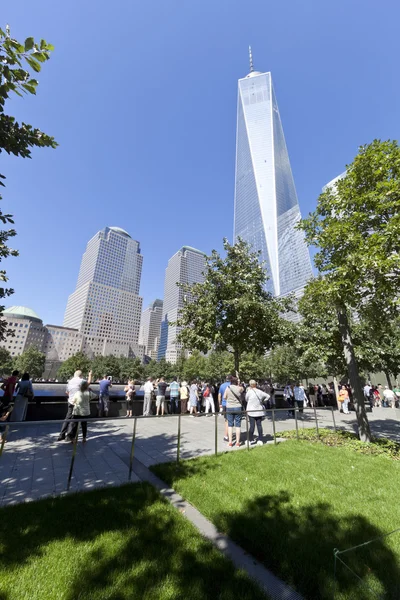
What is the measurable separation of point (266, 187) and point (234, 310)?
16958cm

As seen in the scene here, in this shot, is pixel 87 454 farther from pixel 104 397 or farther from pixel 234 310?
pixel 234 310

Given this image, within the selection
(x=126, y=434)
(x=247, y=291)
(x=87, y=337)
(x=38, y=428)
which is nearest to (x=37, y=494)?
(x=126, y=434)

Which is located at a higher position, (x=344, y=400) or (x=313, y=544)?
(x=344, y=400)

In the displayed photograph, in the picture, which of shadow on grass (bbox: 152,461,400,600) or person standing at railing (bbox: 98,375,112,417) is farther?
person standing at railing (bbox: 98,375,112,417)

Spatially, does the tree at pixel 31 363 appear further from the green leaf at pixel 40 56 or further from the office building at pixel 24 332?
the green leaf at pixel 40 56

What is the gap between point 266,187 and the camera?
164625mm

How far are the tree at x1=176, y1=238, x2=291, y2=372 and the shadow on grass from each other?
10833mm

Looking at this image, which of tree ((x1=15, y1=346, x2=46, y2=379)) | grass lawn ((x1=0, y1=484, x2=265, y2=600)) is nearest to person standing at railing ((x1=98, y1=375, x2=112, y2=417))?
grass lawn ((x1=0, y1=484, x2=265, y2=600))

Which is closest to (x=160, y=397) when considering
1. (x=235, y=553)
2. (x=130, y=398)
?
(x=130, y=398)

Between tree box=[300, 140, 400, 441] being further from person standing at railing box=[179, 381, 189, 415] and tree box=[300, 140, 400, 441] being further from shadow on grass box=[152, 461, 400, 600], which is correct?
person standing at railing box=[179, 381, 189, 415]

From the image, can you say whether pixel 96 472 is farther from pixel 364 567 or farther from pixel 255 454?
pixel 364 567

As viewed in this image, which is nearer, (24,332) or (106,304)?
(24,332)

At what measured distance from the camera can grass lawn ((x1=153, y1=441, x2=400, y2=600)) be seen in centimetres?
298

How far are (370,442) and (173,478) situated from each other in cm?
719
